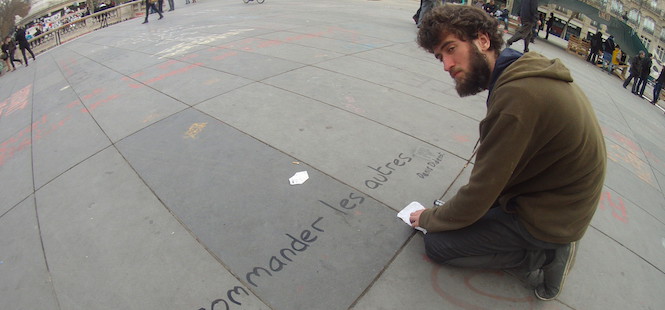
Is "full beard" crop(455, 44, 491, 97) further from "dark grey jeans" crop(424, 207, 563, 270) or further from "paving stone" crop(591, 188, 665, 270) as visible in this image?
"paving stone" crop(591, 188, 665, 270)

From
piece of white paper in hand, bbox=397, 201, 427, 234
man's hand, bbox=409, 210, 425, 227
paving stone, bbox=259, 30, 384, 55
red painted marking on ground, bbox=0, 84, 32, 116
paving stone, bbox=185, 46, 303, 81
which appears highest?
paving stone, bbox=259, 30, 384, 55

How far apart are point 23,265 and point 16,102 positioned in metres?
6.24

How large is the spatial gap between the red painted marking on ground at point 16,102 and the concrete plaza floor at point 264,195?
208mm

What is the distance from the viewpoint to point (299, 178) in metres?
3.22

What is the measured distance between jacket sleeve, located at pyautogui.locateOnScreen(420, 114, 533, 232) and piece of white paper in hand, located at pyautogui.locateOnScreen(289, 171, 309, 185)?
1498mm

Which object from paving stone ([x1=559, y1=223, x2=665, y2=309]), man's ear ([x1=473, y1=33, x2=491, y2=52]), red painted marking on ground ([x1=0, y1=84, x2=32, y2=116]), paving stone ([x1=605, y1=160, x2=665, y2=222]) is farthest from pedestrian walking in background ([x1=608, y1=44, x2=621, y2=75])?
red painted marking on ground ([x1=0, y1=84, x2=32, y2=116])

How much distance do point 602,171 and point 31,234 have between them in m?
4.21

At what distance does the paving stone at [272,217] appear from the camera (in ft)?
7.38

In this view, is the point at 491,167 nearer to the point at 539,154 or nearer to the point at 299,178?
the point at 539,154

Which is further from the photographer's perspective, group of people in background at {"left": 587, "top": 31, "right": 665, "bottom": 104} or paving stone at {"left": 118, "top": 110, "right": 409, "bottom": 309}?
group of people in background at {"left": 587, "top": 31, "right": 665, "bottom": 104}

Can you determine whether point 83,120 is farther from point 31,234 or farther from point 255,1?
point 255,1

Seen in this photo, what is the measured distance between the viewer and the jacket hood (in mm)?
1587

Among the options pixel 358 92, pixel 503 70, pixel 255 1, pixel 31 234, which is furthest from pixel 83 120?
pixel 255 1

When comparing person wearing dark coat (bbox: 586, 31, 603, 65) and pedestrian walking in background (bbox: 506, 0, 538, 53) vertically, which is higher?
pedestrian walking in background (bbox: 506, 0, 538, 53)
